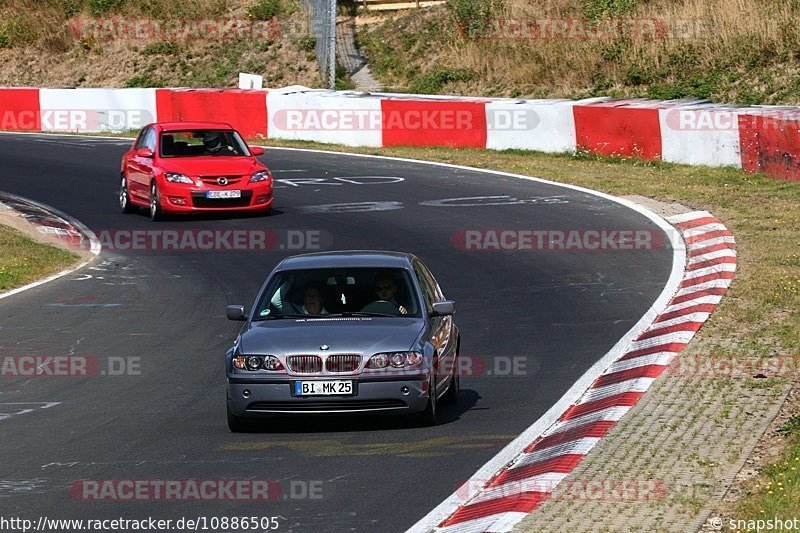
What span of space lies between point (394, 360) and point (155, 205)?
1387cm

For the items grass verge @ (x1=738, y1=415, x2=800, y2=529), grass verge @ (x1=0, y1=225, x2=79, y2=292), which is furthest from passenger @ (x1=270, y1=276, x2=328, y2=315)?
grass verge @ (x1=0, y1=225, x2=79, y2=292)

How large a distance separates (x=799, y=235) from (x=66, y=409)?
37.4ft

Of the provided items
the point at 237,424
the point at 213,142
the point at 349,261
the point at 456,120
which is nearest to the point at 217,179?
the point at 213,142

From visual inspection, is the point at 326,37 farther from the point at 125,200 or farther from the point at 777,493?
the point at 777,493

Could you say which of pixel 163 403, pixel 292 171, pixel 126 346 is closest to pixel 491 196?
pixel 292 171

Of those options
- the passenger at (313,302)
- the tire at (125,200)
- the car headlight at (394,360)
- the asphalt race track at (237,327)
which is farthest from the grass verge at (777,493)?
the tire at (125,200)

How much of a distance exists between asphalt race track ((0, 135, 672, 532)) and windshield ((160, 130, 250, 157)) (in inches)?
46.8

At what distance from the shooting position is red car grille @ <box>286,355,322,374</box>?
10477mm

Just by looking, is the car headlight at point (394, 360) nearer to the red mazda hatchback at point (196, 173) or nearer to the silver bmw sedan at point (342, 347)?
the silver bmw sedan at point (342, 347)

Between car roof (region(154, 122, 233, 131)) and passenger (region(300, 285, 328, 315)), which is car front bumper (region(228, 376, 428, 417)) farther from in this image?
car roof (region(154, 122, 233, 131))

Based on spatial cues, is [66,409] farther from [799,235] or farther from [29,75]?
[29,75]

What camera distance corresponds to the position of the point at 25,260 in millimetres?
20328

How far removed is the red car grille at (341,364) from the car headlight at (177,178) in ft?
43.7

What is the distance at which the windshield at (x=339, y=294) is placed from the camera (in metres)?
11.4
